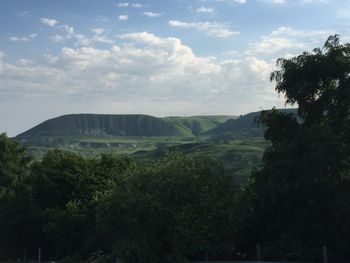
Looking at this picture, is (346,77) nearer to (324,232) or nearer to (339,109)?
(339,109)

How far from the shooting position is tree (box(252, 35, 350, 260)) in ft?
72.4

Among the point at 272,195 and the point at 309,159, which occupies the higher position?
the point at 309,159

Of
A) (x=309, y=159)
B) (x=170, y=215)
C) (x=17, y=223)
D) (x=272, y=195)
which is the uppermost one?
(x=309, y=159)

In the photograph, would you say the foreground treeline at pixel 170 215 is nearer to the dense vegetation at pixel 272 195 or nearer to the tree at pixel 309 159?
the dense vegetation at pixel 272 195

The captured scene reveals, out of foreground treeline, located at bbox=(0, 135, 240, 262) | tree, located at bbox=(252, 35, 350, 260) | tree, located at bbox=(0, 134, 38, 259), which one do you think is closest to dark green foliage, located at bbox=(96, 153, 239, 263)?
foreground treeline, located at bbox=(0, 135, 240, 262)

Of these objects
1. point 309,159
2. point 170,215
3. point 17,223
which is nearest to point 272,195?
point 309,159

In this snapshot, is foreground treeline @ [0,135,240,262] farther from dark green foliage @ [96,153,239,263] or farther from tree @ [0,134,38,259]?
tree @ [0,134,38,259]

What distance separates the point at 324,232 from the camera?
2334 centimetres

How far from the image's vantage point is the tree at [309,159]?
22.1 m

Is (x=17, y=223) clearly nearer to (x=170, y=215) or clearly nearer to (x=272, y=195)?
(x=170, y=215)

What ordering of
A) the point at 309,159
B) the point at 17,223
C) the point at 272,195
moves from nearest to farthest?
1. the point at 309,159
2. the point at 272,195
3. the point at 17,223

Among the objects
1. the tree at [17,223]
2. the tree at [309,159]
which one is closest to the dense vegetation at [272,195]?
the tree at [309,159]

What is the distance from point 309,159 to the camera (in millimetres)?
21969

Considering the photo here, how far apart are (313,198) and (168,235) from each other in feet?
23.3
